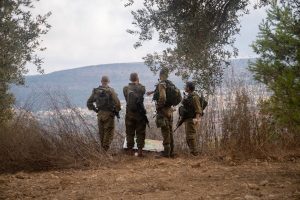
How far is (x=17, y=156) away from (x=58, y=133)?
0.75 metres

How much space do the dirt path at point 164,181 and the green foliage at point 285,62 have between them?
86 centimetres

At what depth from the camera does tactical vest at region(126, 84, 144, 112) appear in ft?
27.5

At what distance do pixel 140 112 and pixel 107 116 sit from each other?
672 millimetres

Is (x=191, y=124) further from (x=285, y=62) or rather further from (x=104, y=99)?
(x=285, y=62)

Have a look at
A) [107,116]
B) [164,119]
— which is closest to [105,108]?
[107,116]

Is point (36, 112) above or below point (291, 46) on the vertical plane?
below

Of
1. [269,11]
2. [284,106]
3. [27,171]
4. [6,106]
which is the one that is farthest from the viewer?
[6,106]

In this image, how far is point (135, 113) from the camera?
8.46 m

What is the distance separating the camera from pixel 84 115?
8023mm

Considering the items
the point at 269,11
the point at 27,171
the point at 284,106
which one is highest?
the point at 269,11

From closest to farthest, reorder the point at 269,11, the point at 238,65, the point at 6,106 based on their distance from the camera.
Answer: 1. the point at 269,11
2. the point at 238,65
3. the point at 6,106

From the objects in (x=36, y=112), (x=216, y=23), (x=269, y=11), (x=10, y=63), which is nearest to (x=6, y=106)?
(x=10, y=63)

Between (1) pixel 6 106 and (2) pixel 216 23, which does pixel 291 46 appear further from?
(1) pixel 6 106

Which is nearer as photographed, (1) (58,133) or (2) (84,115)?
(1) (58,133)
